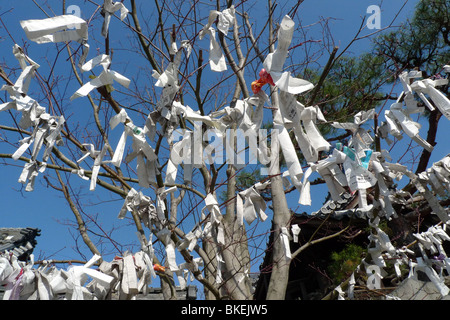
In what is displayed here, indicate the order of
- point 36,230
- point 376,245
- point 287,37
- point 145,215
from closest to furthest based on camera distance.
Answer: point 287,37 < point 145,215 < point 376,245 < point 36,230

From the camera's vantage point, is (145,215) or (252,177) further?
(252,177)

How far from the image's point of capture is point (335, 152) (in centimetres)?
148

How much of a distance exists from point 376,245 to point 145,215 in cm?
135

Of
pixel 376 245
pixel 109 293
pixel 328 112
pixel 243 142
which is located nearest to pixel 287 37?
pixel 243 142

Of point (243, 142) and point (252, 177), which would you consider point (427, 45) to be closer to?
point (252, 177)

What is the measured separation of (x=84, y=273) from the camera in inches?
59.3

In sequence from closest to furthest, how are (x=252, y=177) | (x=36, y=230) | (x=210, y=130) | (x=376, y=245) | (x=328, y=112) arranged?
1. (x=210, y=130)
2. (x=376, y=245)
3. (x=328, y=112)
4. (x=252, y=177)
5. (x=36, y=230)
